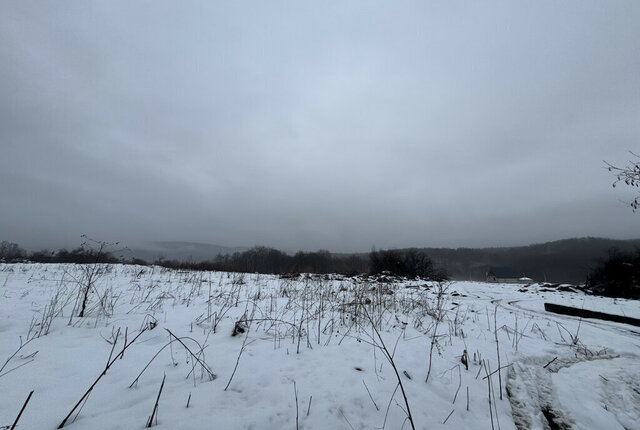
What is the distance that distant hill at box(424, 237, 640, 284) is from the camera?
81.6m

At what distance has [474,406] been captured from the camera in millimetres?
2029

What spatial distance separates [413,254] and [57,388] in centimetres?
2850

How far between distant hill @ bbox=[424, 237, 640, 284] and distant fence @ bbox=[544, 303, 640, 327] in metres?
75.0

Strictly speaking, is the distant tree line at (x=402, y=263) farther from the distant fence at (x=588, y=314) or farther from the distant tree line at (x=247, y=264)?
the distant fence at (x=588, y=314)

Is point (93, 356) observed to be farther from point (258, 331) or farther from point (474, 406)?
point (474, 406)

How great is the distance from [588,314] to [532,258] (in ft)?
379

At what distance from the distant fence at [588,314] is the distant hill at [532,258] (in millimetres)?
74972

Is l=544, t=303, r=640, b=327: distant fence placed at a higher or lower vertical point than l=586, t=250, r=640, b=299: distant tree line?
lower

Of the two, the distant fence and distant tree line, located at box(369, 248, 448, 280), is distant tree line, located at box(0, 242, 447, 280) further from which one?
the distant fence

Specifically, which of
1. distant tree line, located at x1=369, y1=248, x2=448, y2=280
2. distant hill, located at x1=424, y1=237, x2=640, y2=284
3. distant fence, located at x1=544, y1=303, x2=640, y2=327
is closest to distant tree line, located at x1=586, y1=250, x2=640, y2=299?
distant fence, located at x1=544, y1=303, x2=640, y2=327

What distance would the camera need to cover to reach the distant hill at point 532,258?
81.6m

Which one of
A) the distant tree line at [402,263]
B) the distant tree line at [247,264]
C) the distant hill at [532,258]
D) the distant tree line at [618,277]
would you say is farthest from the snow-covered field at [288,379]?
the distant hill at [532,258]

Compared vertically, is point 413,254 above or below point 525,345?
above

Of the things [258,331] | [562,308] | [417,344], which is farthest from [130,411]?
[562,308]
